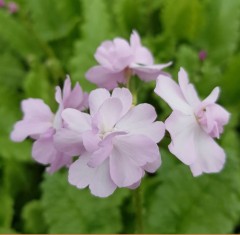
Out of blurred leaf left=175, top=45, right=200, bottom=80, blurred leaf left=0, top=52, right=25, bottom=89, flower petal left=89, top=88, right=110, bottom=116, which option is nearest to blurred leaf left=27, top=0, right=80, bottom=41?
blurred leaf left=0, top=52, right=25, bottom=89

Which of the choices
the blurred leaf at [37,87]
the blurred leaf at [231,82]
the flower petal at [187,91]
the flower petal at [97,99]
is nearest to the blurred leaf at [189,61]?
the blurred leaf at [231,82]

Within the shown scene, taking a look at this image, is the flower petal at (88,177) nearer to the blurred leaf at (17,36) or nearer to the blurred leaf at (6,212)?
the blurred leaf at (6,212)

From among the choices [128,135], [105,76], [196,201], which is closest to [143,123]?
[128,135]

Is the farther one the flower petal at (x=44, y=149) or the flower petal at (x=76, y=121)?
the flower petal at (x=44, y=149)

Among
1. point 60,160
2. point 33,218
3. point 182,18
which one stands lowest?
point 33,218

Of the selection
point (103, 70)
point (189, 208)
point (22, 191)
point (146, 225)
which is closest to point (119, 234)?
point (146, 225)

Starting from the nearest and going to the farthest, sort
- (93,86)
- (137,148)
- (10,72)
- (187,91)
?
Answer: (137,148)
(187,91)
(93,86)
(10,72)

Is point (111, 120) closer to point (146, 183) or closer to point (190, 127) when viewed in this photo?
point (190, 127)

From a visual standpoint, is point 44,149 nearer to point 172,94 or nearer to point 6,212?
point 172,94
